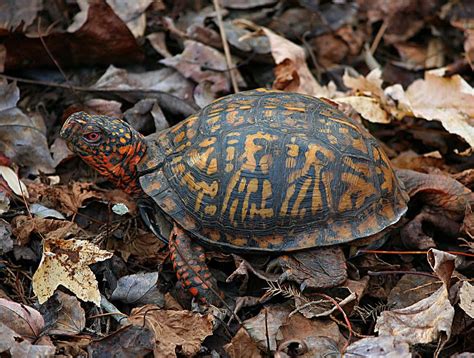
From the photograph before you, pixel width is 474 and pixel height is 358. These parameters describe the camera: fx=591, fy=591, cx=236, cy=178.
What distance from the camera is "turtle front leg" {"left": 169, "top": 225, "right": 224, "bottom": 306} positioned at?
10.2 ft

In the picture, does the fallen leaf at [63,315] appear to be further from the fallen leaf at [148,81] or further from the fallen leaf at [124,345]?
the fallen leaf at [148,81]

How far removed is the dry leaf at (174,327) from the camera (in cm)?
277

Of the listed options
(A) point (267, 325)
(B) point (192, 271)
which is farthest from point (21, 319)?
(A) point (267, 325)

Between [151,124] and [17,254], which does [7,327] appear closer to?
[17,254]

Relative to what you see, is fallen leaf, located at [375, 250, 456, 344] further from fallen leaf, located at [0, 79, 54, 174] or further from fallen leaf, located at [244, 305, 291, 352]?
fallen leaf, located at [0, 79, 54, 174]

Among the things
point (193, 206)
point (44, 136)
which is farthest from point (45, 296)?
point (44, 136)

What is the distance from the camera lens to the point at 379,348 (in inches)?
103

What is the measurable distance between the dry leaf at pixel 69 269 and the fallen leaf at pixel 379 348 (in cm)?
121

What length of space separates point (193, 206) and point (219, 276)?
0.44 metres

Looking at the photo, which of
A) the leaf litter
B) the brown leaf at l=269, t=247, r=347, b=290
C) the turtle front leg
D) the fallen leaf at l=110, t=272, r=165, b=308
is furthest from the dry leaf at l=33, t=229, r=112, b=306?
the brown leaf at l=269, t=247, r=347, b=290

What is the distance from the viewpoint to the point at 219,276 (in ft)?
10.9

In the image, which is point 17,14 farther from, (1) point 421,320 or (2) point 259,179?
(1) point 421,320

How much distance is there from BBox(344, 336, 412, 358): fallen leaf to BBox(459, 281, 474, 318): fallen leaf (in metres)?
0.39

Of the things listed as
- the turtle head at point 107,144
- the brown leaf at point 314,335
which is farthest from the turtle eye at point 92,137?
the brown leaf at point 314,335
